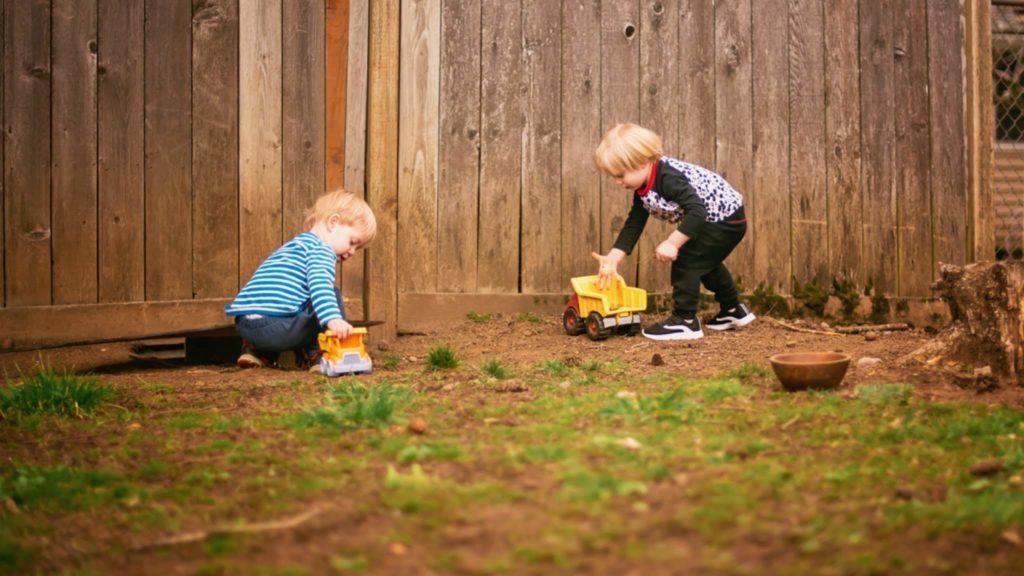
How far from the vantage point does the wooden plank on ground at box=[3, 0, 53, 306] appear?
5.34 m

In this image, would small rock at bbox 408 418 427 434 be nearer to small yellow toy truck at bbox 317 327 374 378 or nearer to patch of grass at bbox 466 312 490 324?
small yellow toy truck at bbox 317 327 374 378

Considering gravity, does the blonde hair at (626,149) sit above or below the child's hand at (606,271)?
above

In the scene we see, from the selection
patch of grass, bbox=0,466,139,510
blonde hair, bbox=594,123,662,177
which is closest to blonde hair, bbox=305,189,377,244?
blonde hair, bbox=594,123,662,177

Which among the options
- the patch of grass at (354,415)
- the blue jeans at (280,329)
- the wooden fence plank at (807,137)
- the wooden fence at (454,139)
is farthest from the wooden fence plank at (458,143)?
the patch of grass at (354,415)

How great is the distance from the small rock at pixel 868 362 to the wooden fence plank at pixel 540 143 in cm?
237

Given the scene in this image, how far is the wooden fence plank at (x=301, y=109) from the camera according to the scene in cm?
603

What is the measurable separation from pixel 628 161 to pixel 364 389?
2578 millimetres

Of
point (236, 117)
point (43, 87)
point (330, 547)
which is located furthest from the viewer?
point (236, 117)

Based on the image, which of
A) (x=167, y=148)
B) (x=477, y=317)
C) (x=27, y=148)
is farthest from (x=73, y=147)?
(x=477, y=317)

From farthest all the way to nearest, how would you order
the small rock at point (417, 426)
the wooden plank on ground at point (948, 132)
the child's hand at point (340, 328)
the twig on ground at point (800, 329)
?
1. the wooden plank on ground at point (948, 132)
2. the twig on ground at point (800, 329)
3. the child's hand at point (340, 328)
4. the small rock at point (417, 426)

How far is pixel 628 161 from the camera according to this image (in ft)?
20.2

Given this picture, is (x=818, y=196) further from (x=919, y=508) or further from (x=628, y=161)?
(x=919, y=508)

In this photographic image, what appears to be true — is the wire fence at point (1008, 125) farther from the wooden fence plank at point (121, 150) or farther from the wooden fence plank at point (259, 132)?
the wooden fence plank at point (121, 150)

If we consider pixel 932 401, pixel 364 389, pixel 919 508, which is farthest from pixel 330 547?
pixel 932 401
